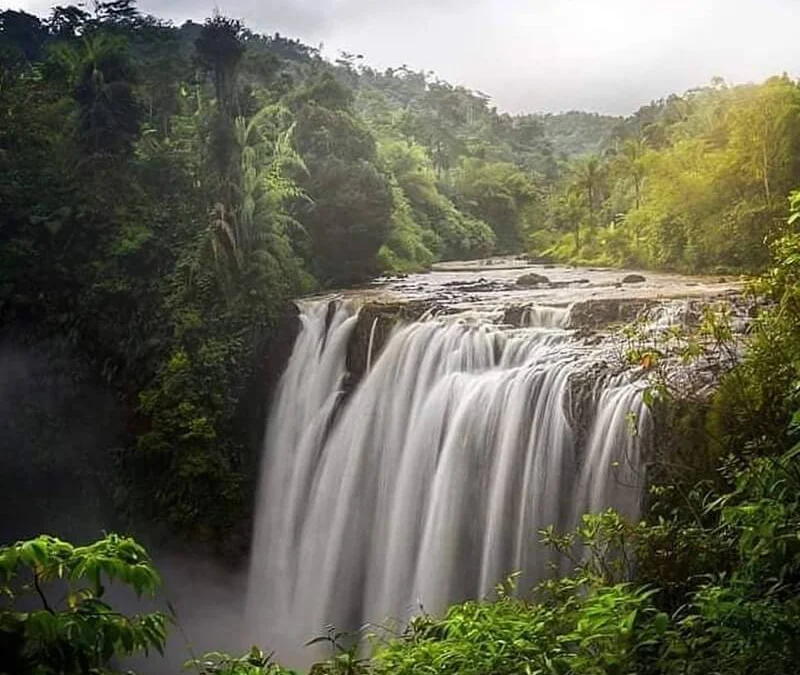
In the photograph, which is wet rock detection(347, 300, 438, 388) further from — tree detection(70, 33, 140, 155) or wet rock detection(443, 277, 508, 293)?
tree detection(70, 33, 140, 155)

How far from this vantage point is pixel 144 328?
11.0 meters

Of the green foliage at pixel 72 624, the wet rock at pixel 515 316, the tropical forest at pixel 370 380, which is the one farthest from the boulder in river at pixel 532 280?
the green foliage at pixel 72 624

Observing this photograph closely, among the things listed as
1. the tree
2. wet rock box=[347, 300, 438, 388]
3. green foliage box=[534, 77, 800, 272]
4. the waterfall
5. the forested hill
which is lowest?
the waterfall

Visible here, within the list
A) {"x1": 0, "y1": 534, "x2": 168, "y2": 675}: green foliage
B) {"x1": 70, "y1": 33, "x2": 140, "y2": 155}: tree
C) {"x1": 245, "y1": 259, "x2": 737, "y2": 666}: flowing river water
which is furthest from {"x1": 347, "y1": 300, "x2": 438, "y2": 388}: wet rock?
{"x1": 0, "y1": 534, "x2": 168, "y2": 675}: green foliage

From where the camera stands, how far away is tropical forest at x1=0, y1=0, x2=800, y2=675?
3820mm

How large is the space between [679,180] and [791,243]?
6.76 metres

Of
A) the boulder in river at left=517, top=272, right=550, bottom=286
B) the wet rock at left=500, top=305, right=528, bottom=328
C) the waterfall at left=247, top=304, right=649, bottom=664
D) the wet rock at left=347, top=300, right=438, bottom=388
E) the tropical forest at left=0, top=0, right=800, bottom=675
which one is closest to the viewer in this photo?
the tropical forest at left=0, top=0, right=800, bottom=675

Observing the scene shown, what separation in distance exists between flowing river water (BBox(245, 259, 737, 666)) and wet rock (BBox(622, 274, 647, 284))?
168 millimetres

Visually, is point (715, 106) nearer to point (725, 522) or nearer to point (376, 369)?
point (376, 369)

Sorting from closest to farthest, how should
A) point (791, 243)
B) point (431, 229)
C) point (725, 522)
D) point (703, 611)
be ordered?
point (703, 611)
point (725, 522)
point (791, 243)
point (431, 229)

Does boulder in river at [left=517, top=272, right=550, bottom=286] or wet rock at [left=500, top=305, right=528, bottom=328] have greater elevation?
boulder in river at [left=517, top=272, right=550, bottom=286]

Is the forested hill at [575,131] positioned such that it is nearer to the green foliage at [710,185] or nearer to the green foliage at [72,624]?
the green foliage at [710,185]

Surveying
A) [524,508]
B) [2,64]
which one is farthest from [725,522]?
[2,64]

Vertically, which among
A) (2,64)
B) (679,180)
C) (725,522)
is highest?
(2,64)
